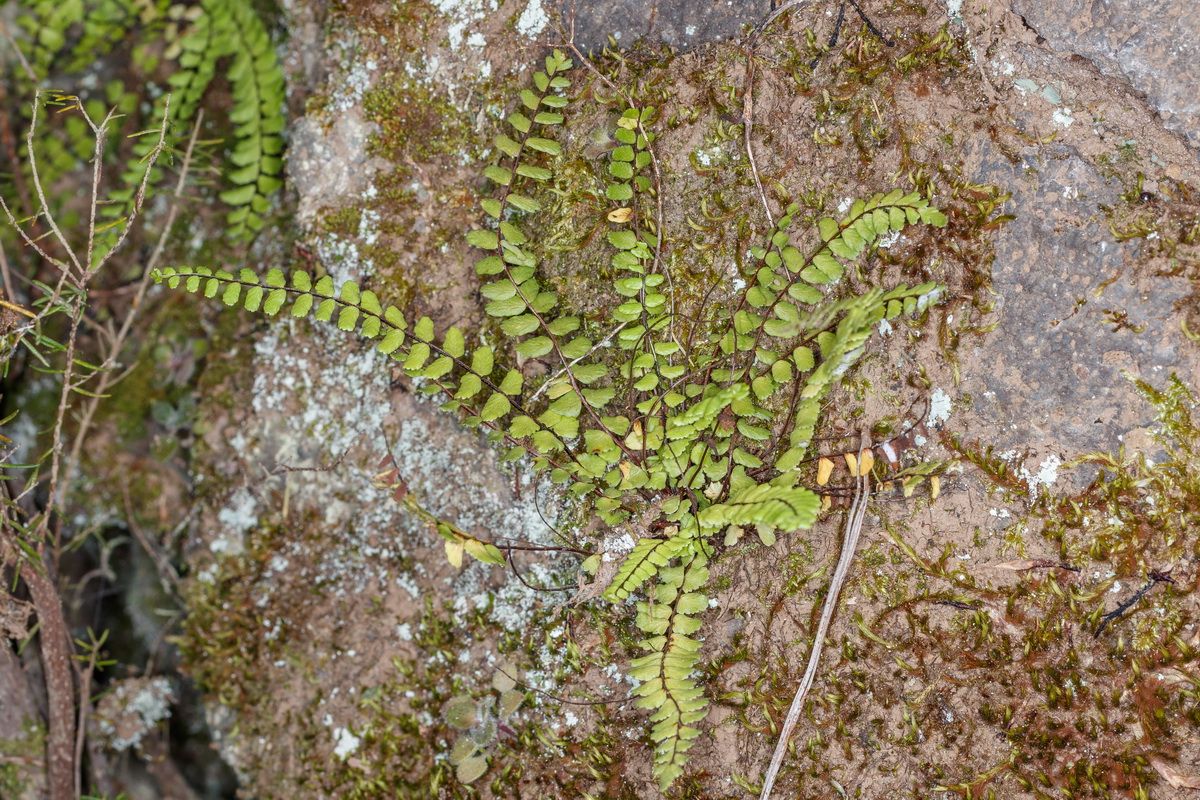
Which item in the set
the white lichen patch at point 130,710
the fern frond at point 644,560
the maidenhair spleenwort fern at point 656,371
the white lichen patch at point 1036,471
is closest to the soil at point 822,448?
the white lichen patch at point 1036,471

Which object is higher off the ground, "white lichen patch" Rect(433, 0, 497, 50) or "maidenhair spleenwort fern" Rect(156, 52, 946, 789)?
"white lichen patch" Rect(433, 0, 497, 50)

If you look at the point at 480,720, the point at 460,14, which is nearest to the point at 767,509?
the point at 480,720

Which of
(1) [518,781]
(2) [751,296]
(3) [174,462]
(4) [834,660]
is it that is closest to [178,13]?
(3) [174,462]

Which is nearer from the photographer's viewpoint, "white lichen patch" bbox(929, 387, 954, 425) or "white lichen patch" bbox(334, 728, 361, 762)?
"white lichen patch" bbox(929, 387, 954, 425)

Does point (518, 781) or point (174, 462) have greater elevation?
point (174, 462)

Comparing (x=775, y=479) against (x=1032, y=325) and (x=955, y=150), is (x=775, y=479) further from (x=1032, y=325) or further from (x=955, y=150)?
(x=955, y=150)

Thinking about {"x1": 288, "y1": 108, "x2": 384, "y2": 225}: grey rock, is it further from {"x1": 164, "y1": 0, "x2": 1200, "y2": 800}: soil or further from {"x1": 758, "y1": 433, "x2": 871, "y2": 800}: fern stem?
{"x1": 758, "y1": 433, "x2": 871, "y2": 800}: fern stem

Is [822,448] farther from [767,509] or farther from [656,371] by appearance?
[656,371]

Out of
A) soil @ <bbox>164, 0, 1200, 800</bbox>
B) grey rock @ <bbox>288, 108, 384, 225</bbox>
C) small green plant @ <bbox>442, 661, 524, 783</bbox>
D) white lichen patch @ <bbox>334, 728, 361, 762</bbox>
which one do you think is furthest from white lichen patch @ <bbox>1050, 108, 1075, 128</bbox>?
white lichen patch @ <bbox>334, 728, 361, 762</bbox>
